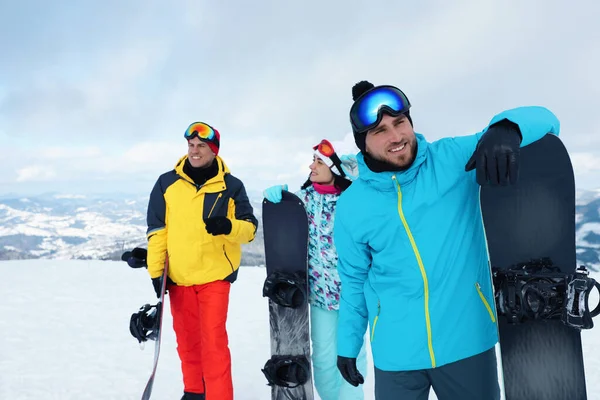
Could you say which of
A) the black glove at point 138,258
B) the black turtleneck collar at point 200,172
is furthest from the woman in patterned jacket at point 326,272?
the black glove at point 138,258

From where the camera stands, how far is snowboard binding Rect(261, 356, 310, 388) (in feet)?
10.7

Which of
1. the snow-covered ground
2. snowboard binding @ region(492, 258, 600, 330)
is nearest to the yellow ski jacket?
the snow-covered ground

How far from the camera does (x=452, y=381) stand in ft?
5.50

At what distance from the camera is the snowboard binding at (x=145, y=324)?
11.3ft

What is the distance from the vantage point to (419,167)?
1701 millimetres

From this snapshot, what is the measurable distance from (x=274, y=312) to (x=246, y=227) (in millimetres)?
728

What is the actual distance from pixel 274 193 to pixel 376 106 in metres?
1.79

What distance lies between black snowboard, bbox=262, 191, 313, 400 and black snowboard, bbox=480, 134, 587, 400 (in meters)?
1.50

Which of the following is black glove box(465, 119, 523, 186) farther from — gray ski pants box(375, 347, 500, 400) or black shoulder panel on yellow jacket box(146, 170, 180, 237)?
black shoulder panel on yellow jacket box(146, 170, 180, 237)

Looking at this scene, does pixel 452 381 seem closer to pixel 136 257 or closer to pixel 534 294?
pixel 534 294

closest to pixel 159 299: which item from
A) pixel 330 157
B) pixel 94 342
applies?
pixel 330 157

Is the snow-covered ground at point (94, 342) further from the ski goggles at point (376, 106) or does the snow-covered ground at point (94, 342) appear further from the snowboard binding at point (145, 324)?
the ski goggles at point (376, 106)

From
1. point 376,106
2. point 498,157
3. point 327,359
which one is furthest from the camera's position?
point 327,359

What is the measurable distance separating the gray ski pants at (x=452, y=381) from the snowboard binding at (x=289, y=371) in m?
1.56
